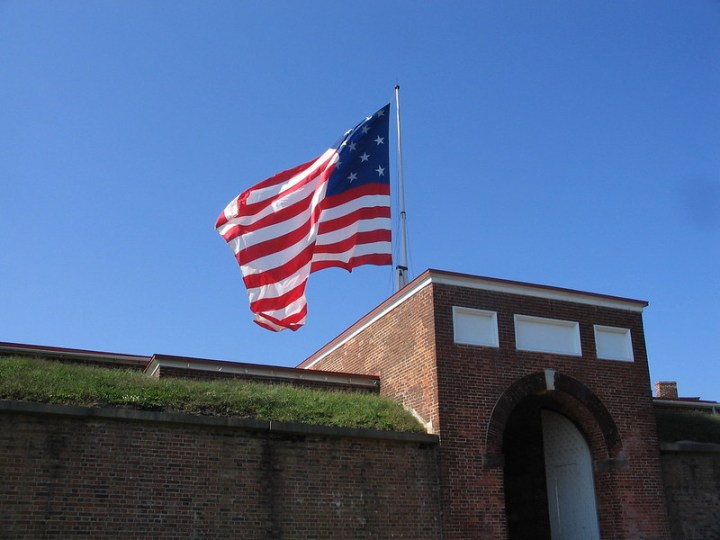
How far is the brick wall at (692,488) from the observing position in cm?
1802

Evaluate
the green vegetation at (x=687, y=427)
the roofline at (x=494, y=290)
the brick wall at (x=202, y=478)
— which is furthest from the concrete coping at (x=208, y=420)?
the green vegetation at (x=687, y=427)

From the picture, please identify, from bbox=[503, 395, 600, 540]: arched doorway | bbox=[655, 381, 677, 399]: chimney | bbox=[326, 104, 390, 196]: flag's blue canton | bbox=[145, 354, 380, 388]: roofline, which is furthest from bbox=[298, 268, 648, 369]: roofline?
bbox=[655, 381, 677, 399]: chimney

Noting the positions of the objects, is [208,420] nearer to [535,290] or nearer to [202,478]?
[202,478]

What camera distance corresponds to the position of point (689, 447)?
60.8 feet

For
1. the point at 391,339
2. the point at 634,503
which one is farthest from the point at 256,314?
the point at 634,503

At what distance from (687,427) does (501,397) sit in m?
6.94

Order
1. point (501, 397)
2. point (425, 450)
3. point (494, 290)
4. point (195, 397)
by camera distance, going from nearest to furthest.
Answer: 1. point (195, 397)
2. point (425, 450)
3. point (501, 397)
4. point (494, 290)

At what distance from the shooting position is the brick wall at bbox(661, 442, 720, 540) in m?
18.0

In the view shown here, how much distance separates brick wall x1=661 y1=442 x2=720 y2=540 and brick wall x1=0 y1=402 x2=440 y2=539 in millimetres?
6272

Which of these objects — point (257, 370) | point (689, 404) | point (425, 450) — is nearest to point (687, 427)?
point (689, 404)

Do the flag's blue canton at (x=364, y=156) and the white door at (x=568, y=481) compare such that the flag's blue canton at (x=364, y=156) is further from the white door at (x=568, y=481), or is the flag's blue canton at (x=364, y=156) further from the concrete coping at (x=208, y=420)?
the white door at (x=568, y=481)

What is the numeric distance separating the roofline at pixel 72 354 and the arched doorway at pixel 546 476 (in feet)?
32.1

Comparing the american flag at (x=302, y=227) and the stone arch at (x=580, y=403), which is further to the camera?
the american flag at (x=302, y=227)

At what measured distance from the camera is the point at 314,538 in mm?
14359
